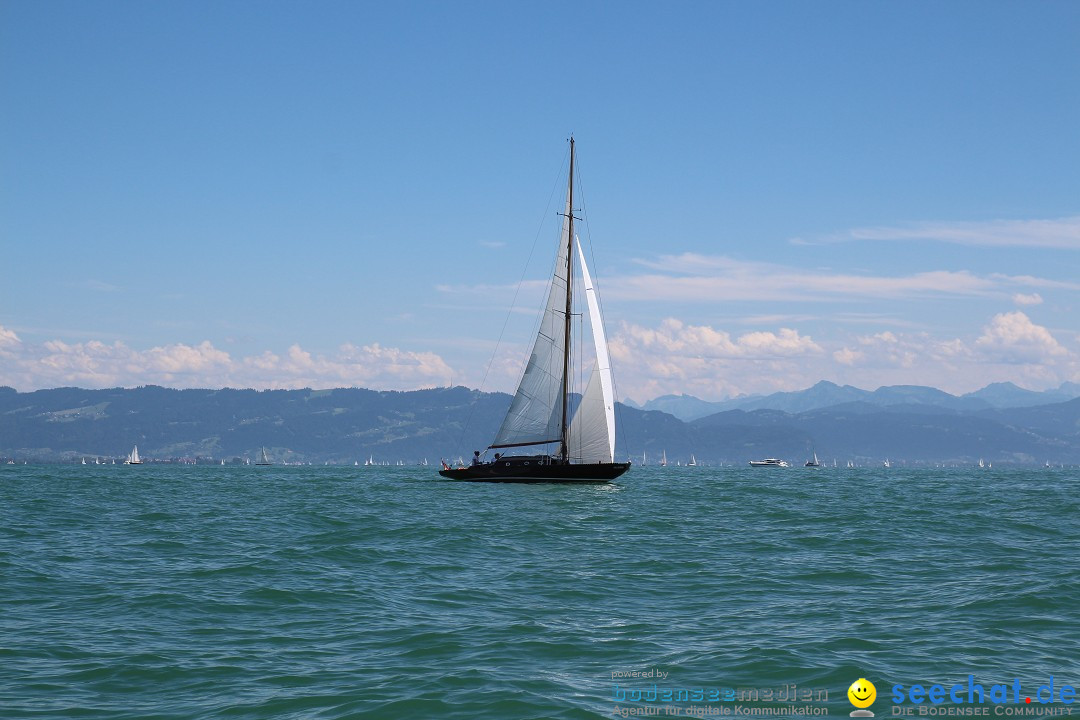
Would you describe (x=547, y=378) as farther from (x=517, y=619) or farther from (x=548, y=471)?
(x=517, y=619)

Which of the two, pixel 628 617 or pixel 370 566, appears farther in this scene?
pixel 370 566

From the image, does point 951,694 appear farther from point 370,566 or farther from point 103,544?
point 103,544

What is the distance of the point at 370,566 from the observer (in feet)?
90.7

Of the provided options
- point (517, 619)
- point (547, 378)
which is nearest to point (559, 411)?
point (547, 378)

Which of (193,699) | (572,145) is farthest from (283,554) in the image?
(572,145)

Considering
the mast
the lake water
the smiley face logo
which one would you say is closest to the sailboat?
the mast

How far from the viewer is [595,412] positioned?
7256 cm

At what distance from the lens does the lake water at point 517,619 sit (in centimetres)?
1384

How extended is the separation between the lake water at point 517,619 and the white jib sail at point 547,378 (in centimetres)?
3523

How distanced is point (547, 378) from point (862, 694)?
61.2m

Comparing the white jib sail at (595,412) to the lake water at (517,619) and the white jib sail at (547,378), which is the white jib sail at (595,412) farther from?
the lake water at (517,619)

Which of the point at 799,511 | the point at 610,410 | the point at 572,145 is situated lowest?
the point at 799,511

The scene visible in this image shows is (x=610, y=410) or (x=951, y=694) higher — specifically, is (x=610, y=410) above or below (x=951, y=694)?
above

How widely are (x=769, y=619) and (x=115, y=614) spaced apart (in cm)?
1402
